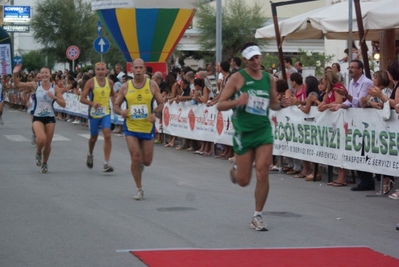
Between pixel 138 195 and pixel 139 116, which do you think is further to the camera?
pixel 139 116

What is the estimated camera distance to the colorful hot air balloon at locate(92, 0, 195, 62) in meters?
27.6

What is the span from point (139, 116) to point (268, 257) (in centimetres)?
484

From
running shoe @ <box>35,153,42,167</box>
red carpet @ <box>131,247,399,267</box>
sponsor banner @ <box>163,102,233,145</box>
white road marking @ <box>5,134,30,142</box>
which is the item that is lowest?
white road marking @ <box>5,134,30,142</box>

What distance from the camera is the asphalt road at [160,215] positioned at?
28.8 feet

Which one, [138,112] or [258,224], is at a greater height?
[138,112]

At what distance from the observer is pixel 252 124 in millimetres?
9742

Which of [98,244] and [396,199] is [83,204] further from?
[396,199]

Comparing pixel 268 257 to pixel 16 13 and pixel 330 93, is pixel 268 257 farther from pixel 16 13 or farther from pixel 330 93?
pixel 16 13

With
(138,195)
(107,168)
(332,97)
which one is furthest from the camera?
(107,168)

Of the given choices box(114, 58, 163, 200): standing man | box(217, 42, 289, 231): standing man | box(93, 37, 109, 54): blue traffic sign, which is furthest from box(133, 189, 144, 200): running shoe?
box(93, 37, 109, 54): blue traffic sign

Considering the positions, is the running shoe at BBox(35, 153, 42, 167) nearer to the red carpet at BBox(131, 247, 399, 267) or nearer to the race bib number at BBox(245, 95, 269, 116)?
the race bib number at BBox(245, 95, 269, 116)

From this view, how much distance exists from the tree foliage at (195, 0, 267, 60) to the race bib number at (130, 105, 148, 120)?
43055mm

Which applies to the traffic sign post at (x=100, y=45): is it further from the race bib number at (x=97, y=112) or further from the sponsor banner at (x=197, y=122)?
the race bib number at (x=97, y=112)

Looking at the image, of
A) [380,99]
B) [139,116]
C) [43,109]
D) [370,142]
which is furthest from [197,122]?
[139,116]
